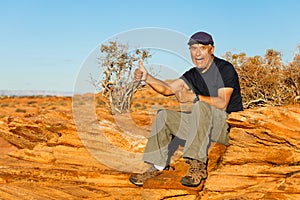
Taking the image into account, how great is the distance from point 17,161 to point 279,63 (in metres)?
14.7

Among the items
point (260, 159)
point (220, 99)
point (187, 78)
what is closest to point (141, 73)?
point (187, 78)

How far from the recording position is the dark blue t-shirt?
553 centimetres

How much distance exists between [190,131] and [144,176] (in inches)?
36.3

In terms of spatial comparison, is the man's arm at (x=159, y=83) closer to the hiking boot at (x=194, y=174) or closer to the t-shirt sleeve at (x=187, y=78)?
the t-shirt sleeve at (x=187, y=78)

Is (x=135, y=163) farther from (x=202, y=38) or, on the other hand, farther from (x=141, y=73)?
(x=202, y=38)

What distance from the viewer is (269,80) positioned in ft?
58.3

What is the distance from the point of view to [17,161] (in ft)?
23.3

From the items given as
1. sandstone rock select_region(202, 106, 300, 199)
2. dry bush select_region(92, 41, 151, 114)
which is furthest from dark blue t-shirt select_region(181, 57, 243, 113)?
dry bush select_region(92, 41, 151, 114)

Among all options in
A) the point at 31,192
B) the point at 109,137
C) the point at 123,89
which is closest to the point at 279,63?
the point at 123,89

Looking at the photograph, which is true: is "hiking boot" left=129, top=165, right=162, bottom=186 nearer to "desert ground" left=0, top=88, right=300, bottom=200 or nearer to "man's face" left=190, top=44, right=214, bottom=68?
"desert ground" left=0, top=88, right=300, bottom=200

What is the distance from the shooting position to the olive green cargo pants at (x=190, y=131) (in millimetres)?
5219

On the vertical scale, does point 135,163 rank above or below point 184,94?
below

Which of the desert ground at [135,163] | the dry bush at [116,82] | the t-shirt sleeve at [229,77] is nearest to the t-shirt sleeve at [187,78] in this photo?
the t-shirt sleeve at [229,77]

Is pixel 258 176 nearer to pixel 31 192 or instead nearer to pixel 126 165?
pixel 126 165
